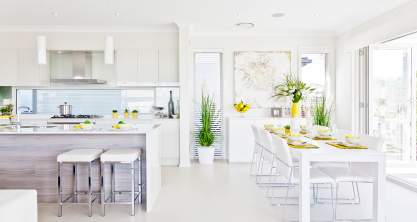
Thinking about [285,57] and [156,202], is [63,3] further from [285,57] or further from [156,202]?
[285,57]

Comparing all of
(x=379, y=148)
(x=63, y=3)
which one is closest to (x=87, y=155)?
(x=63, y=3)

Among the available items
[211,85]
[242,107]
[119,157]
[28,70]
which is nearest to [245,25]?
[211,85]

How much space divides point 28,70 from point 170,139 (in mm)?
2982

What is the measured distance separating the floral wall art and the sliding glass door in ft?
5.55

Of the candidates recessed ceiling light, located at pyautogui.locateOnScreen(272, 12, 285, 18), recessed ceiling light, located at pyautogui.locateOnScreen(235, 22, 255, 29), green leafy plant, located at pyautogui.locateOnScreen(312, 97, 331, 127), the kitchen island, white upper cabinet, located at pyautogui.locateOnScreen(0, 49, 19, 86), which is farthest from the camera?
green leafy plant, located at pyautogui.locateOnScreen(312, 97, 331, 127)

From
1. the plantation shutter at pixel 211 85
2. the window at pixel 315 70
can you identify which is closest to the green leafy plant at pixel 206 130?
the plantation shutter at pixel 211 85

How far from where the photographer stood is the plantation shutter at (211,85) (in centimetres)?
676

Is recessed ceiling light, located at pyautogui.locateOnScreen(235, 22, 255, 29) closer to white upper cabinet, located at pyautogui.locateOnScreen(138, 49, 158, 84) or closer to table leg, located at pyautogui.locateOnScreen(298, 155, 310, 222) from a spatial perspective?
white upper cabinet, located at pyautogui.locateOnScreen(138, 49, 158, 84)

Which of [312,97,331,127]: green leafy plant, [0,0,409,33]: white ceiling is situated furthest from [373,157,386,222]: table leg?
[312,97,331,127]: green leafy plant

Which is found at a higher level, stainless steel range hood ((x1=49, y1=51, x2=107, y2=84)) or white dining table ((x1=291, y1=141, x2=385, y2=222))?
stainless steel range hood ((x1=49, y1=51, x2=107, y2=84))

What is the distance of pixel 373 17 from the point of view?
536 cm

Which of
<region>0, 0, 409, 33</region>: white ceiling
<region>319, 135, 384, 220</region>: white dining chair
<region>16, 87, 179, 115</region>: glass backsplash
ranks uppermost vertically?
<region>0, 0, 409, 33</region>: white ceiling

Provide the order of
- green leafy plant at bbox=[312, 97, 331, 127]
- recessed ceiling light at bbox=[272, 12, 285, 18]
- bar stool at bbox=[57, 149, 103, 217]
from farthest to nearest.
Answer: green leafy plant at bbox=[312, 97, 331, 127] → recessed ceiling light at bbox=[272, 12, 285, 18] → bar stool at bbox=[57, 149, 103, 217]

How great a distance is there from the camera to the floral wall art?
21.9 ft
